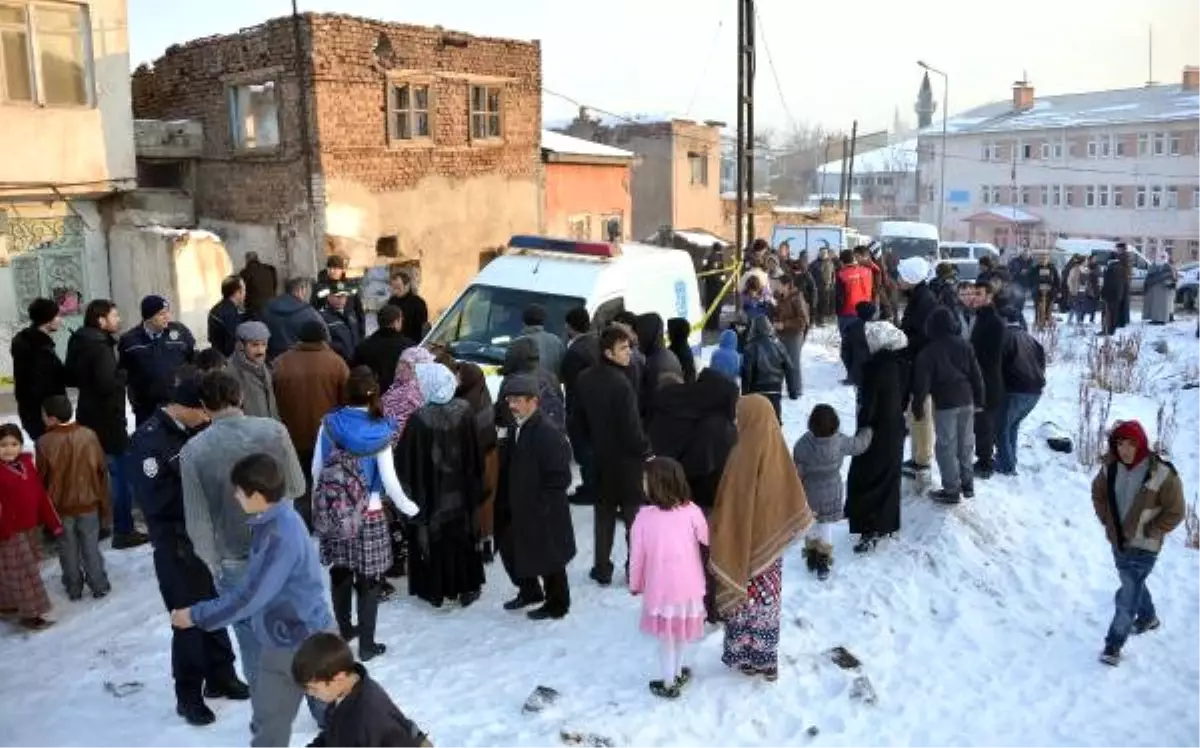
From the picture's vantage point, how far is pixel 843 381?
44.9 ft

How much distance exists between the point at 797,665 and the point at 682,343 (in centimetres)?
331

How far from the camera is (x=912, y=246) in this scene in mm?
28562

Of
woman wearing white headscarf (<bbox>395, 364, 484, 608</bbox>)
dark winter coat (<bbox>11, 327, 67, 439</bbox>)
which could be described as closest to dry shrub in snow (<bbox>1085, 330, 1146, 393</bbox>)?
woman wearing white headscarf (<bbox>395, 364, 484, 608</bbox>)

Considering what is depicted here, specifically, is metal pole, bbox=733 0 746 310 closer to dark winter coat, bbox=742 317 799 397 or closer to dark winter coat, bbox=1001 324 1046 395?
dark winter coat, bbox=742 317 799 397

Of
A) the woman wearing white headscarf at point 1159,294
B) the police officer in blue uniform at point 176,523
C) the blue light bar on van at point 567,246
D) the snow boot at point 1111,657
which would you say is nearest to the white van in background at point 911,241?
the woman wearing white headscarf at point 1159,294

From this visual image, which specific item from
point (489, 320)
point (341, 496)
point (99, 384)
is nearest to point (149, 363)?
point (99, 384)

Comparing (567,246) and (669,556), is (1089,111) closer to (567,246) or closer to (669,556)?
(567,246)

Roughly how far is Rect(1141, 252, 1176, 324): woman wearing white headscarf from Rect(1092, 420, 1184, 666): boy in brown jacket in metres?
15.5

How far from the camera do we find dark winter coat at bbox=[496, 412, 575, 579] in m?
6.16

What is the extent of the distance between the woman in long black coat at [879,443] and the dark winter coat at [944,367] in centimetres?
42

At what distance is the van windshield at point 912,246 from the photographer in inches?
1114

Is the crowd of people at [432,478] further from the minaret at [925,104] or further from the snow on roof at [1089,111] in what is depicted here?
the minaret at [925,104]

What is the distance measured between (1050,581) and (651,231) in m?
26.2

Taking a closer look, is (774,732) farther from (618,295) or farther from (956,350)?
(618,295)
